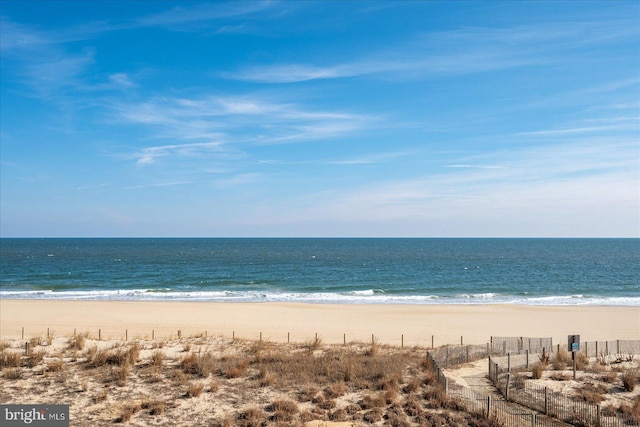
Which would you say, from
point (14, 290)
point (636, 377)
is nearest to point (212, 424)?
point (636, 377)

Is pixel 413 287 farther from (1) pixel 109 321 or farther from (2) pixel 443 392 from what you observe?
(2) pixel 443 392

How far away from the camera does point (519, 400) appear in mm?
18484

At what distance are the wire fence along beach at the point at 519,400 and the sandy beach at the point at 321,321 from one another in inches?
300

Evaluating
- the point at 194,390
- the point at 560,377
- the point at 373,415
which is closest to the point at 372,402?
the point at 373,415

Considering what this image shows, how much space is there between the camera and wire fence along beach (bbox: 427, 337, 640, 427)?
641 inches

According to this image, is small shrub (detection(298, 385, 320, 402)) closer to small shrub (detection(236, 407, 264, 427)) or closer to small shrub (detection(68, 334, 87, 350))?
small shrub (detection(236, 407, 264, 427))

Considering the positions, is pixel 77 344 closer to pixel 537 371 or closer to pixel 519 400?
pixel 519 400

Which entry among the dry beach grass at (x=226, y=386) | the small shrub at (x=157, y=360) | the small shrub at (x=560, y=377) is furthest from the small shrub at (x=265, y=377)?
the small shrub at (x=560, y=377)

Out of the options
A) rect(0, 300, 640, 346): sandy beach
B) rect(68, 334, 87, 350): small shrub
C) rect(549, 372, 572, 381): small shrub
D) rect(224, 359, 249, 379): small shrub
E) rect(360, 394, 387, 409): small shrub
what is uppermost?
rect(68, 334, 87, 350): small shrub

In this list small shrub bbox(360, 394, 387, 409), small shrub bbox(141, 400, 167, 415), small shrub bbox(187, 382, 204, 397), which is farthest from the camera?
small shrub bbox(187, 382, 204, 397)

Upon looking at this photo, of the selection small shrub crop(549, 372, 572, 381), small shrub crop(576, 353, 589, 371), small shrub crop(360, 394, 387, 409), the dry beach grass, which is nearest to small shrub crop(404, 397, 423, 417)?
the dry beach grass

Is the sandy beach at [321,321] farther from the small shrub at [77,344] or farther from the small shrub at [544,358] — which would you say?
the small shrub at [544,358]

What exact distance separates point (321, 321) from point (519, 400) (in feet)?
80.3

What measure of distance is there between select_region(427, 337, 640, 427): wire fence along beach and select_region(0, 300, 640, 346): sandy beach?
7622mm
